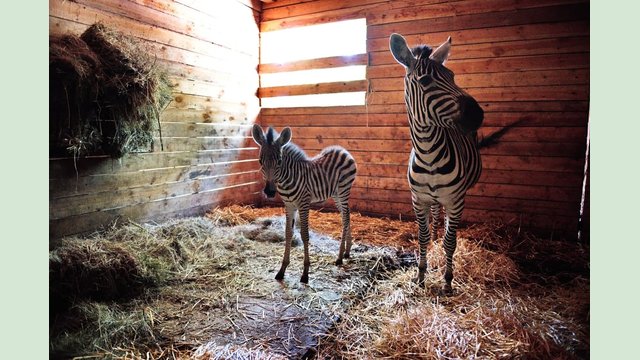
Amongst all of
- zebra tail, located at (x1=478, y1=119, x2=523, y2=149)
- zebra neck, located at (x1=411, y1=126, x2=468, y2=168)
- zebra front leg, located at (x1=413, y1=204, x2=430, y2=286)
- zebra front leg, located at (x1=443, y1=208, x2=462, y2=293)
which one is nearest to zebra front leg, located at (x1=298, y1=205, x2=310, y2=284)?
zebra front leg, located at (x1=413, y1=204, x2=430, y2=286)

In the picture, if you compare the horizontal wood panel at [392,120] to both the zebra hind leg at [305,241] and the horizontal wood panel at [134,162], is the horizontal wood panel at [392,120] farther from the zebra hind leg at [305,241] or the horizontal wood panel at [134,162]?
the zebra hind leg at [305,241]

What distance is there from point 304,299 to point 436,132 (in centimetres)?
201

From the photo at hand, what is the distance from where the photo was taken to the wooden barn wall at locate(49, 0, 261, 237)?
430 cm

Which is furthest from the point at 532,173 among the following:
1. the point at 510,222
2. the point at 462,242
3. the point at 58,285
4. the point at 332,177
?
the point at 58,285

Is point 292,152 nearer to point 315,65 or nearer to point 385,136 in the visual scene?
point 385,136

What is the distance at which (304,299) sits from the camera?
11.4 feet

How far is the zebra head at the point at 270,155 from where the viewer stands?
11.5ft

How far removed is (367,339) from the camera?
2.96 metres

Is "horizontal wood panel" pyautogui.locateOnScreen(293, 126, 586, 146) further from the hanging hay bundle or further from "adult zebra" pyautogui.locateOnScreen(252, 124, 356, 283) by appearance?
the hanging hay bundle

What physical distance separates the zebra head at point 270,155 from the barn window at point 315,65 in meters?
3.42

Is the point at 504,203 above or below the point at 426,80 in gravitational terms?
below

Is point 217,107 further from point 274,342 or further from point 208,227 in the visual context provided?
point 274,342

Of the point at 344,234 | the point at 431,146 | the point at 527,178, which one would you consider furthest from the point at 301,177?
the point at 527,178

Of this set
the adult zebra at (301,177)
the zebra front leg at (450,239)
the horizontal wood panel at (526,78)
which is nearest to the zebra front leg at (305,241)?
the adult zebra at (301,177)
